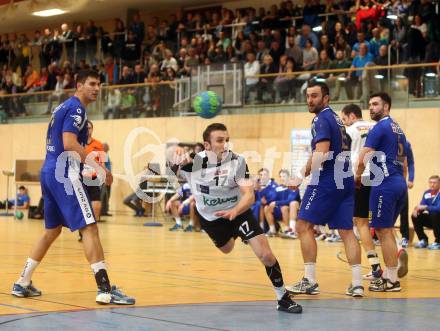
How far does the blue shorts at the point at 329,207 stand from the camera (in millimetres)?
8461

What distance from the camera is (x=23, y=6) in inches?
1249

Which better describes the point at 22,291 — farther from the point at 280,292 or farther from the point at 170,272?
the point at 170,272

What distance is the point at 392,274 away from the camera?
29.4 ft

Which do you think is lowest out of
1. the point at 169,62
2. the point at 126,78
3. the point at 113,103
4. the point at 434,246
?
the point at 434,246

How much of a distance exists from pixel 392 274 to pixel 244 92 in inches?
520

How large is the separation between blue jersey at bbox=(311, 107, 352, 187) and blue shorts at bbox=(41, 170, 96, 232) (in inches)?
94.3

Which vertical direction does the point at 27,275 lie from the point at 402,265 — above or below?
above

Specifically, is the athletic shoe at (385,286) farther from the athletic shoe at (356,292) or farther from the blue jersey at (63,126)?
the blue jersey at (63,126)

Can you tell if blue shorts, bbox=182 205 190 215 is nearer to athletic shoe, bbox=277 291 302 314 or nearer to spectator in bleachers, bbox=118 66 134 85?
spectator in bleachers, bbox=118 66 134 85

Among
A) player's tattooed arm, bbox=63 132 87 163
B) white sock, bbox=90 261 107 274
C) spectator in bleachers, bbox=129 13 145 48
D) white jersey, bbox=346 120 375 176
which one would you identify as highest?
spectator in bleachers, bbox=129 13 145 48

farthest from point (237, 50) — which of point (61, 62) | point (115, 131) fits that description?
point (61, 62)

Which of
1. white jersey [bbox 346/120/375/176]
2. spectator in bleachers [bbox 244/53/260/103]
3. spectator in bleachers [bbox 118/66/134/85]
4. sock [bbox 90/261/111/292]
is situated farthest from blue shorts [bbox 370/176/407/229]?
spectator in bleachers [bbox 118/66/134/85]

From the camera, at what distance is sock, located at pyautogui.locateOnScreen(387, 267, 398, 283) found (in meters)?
8.94

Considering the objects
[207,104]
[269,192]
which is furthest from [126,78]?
[269,192]
